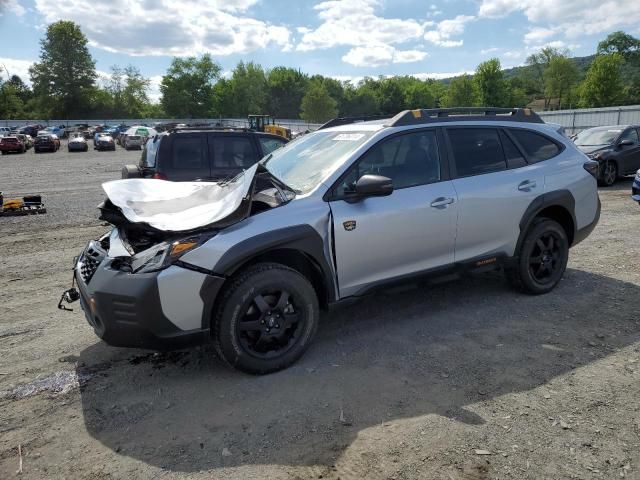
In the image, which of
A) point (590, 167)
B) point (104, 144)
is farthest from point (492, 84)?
point (590, 167)

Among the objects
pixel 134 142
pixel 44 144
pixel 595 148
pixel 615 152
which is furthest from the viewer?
pixel 134 142

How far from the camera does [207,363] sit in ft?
12.3

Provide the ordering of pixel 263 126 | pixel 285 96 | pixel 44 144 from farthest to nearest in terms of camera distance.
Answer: pixel 285 96 < pixel 44 144 < pixel 263 126

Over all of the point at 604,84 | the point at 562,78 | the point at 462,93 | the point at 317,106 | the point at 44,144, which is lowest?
the point at 44,144

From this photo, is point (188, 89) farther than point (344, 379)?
Yes

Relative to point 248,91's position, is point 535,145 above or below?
below

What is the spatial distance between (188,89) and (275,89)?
2167 centimetres

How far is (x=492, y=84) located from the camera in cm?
8375

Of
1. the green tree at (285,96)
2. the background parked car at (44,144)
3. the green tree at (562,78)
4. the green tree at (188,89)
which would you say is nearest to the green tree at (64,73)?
the green tree at (188,89)

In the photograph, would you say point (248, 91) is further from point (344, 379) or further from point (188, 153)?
point (344, 379)

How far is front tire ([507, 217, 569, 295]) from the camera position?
15.8ft

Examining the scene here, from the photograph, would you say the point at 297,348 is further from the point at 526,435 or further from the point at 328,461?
the point at 526,435

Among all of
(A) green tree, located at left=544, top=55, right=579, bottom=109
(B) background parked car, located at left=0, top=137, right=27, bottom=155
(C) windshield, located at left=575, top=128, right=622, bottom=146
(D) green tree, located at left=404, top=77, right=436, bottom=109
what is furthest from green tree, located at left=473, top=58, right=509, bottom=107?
(C) windshield, located at left=575, top=128, right=622, bottom=146

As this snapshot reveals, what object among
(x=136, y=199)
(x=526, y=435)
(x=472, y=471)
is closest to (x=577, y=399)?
(x=526, y=435)
